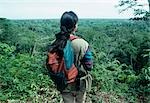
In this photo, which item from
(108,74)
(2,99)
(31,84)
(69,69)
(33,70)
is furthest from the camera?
(108,74)

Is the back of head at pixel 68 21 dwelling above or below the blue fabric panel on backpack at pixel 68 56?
above

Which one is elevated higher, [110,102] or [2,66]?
[2,66]

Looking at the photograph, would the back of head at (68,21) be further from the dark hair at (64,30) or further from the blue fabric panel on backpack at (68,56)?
the blue fabric panel on backpack at (68,56)

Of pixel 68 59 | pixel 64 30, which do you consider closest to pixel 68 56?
pixel 68 59

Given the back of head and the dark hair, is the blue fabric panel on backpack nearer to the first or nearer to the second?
the dark hair

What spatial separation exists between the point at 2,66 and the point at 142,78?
4.46 metres

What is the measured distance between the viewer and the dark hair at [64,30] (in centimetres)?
420

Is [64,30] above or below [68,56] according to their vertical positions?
above


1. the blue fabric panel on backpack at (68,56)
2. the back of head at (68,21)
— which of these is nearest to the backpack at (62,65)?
the blue fabric panel on backpack at (68,56)

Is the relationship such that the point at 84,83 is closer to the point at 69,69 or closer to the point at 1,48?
the point at 69,69

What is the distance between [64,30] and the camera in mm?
4254

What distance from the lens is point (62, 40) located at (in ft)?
13.9

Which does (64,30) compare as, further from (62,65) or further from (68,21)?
(62,65)

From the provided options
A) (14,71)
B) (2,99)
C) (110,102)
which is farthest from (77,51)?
(110,102)
